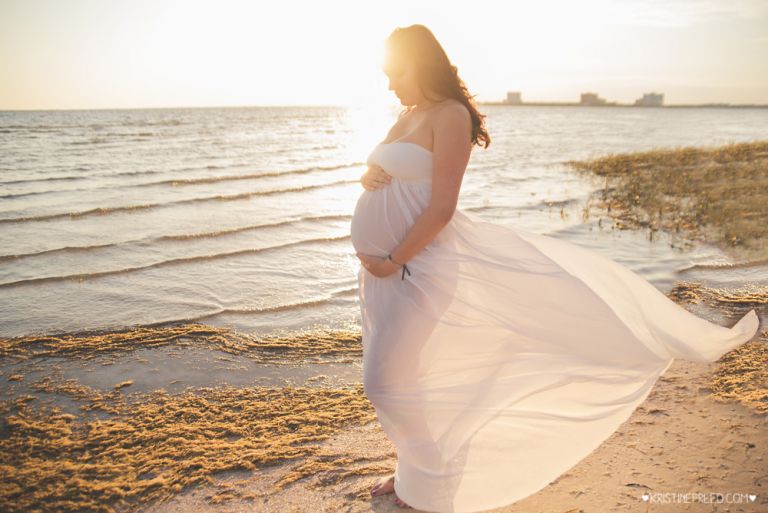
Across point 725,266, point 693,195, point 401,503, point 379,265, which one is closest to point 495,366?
point 379,265

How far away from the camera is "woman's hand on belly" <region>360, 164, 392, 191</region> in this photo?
3.12 meters

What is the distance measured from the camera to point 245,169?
70.0ft

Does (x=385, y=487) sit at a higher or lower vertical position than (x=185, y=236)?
lower

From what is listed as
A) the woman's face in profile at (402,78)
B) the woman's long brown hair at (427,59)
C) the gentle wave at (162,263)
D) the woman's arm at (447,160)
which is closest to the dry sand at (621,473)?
the woman's arm at (447,160)

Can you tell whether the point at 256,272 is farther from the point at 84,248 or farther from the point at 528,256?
the point at 528,256

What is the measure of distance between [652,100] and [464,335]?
202m

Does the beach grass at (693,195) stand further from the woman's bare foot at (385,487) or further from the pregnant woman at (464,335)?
the woman's bare foot at (385,487)

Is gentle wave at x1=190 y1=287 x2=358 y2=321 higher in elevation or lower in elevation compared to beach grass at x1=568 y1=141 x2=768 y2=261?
lower

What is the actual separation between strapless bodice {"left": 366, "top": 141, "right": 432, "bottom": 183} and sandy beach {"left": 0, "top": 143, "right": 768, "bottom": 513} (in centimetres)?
204

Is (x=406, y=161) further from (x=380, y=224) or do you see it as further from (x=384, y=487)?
(x=384, y=487)

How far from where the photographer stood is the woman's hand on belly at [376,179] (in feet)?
10.2

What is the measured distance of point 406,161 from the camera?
116 inches

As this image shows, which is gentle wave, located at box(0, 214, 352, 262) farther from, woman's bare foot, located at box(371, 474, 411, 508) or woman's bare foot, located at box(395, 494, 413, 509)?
woman's bare foot, located at box(395, 494, 413, 509)

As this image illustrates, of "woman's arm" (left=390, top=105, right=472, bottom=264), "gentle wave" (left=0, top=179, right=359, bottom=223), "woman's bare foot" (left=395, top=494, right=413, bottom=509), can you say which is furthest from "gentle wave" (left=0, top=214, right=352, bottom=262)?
"woman's arm" (left=390, top=105, right=472, bottom=264)
